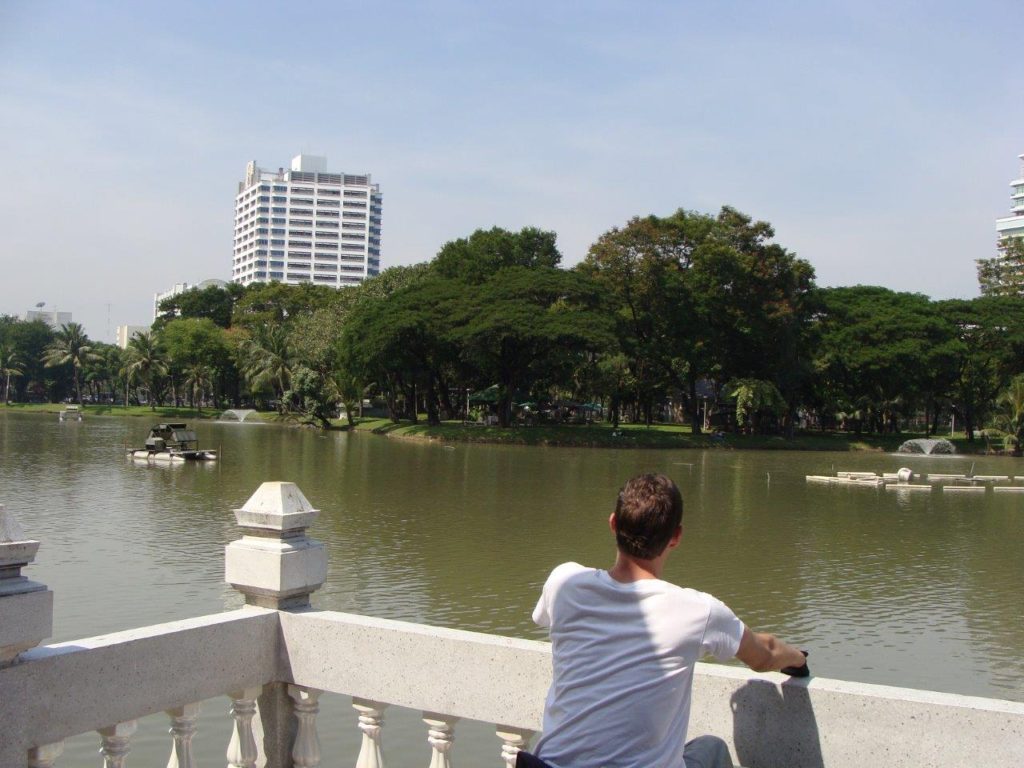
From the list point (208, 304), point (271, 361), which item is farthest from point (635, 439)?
point (208, 304)

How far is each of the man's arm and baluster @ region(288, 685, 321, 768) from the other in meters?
1.94

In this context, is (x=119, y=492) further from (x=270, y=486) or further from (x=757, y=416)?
(x=757, y=416)

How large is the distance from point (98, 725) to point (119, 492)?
1895 cm

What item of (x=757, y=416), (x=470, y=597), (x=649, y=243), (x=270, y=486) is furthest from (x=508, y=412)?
(x=270, y=486)

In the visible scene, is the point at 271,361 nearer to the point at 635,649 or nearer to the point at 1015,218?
the point at 635,649

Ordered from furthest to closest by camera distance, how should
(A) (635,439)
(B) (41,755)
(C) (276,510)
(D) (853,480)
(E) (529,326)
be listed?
(A) (635,439), (E) (529,326), (D) (853,480), (C) (276,510), (B) (41,755)

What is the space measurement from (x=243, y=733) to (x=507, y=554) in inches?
412

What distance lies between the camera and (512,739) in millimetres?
3600

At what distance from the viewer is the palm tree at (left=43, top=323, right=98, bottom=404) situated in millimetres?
80750

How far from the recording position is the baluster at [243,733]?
3869 mm

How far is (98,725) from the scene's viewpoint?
3.44 metres

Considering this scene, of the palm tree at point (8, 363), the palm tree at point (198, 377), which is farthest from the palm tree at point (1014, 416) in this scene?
the palm tree at point (8, 363)

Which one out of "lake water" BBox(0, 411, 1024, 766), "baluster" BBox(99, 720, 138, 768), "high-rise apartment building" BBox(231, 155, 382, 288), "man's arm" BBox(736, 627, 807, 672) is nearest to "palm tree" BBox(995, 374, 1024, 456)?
"lake water" BBox(0, 411, 1024, 766)

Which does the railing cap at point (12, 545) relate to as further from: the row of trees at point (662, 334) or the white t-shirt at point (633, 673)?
the row of trees at point (662, 334)
